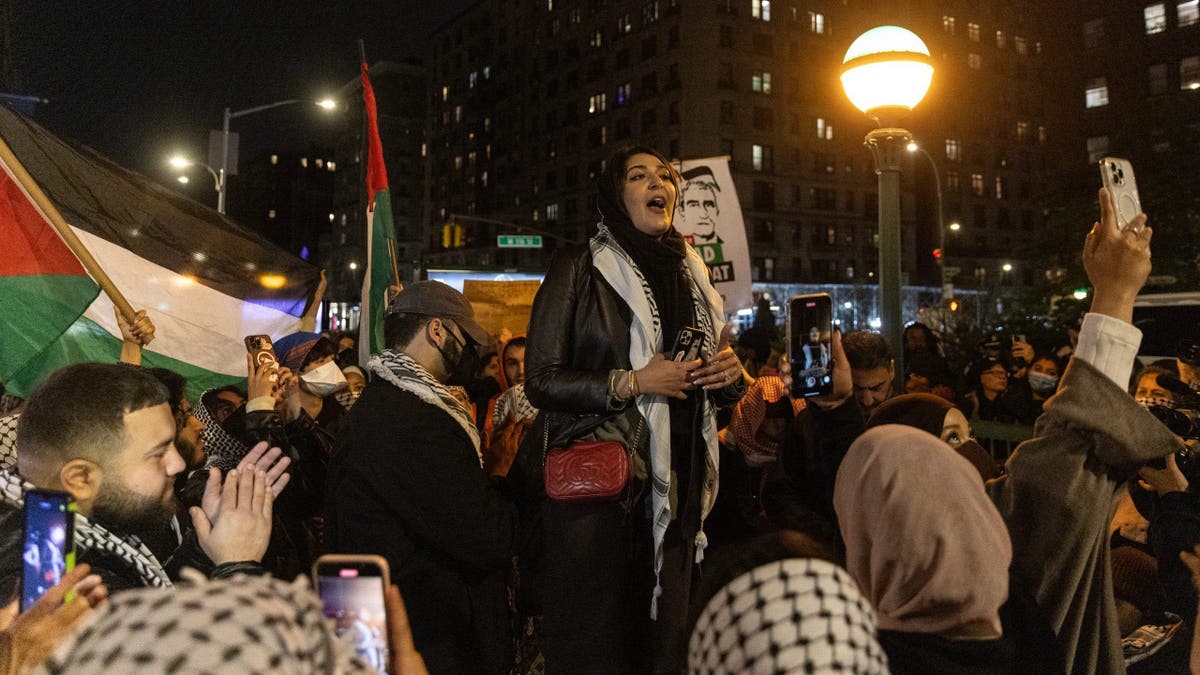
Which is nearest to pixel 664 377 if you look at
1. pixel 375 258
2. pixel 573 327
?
A: pixel 573 327

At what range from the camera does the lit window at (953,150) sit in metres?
82.1

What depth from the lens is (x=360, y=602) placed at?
58.2 inches

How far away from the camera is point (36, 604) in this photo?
1.60 metres

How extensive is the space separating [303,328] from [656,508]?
4.52m

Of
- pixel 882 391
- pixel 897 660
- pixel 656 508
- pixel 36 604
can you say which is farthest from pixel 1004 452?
pixel 36 604

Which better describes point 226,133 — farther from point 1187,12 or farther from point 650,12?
point 650,12

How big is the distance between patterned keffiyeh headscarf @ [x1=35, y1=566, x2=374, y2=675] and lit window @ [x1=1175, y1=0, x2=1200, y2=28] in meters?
56.2

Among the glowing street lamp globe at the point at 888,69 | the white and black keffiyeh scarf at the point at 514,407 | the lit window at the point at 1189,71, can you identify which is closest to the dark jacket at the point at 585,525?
the white and black keffiyeh scarf at the point at 514,407

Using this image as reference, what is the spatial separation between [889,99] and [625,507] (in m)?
4.51

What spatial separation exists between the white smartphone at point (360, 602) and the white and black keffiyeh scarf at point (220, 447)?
2531mm

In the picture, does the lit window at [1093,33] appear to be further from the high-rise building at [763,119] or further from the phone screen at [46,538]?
the phone screen at [46,538]

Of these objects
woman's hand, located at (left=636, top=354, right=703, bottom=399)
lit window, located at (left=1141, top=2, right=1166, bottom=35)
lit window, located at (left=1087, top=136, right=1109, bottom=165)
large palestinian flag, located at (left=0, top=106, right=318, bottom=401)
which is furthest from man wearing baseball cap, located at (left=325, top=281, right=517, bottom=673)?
lit window, located at (left=1141, top=2, right=1166, bottom=35)

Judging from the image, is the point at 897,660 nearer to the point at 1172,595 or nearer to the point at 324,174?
the point at 1172,595

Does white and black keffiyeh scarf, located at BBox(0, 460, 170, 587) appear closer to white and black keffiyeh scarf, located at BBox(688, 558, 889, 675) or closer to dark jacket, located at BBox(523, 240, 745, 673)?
dark jacket, located at BBox(523, 240, 745, 673)
